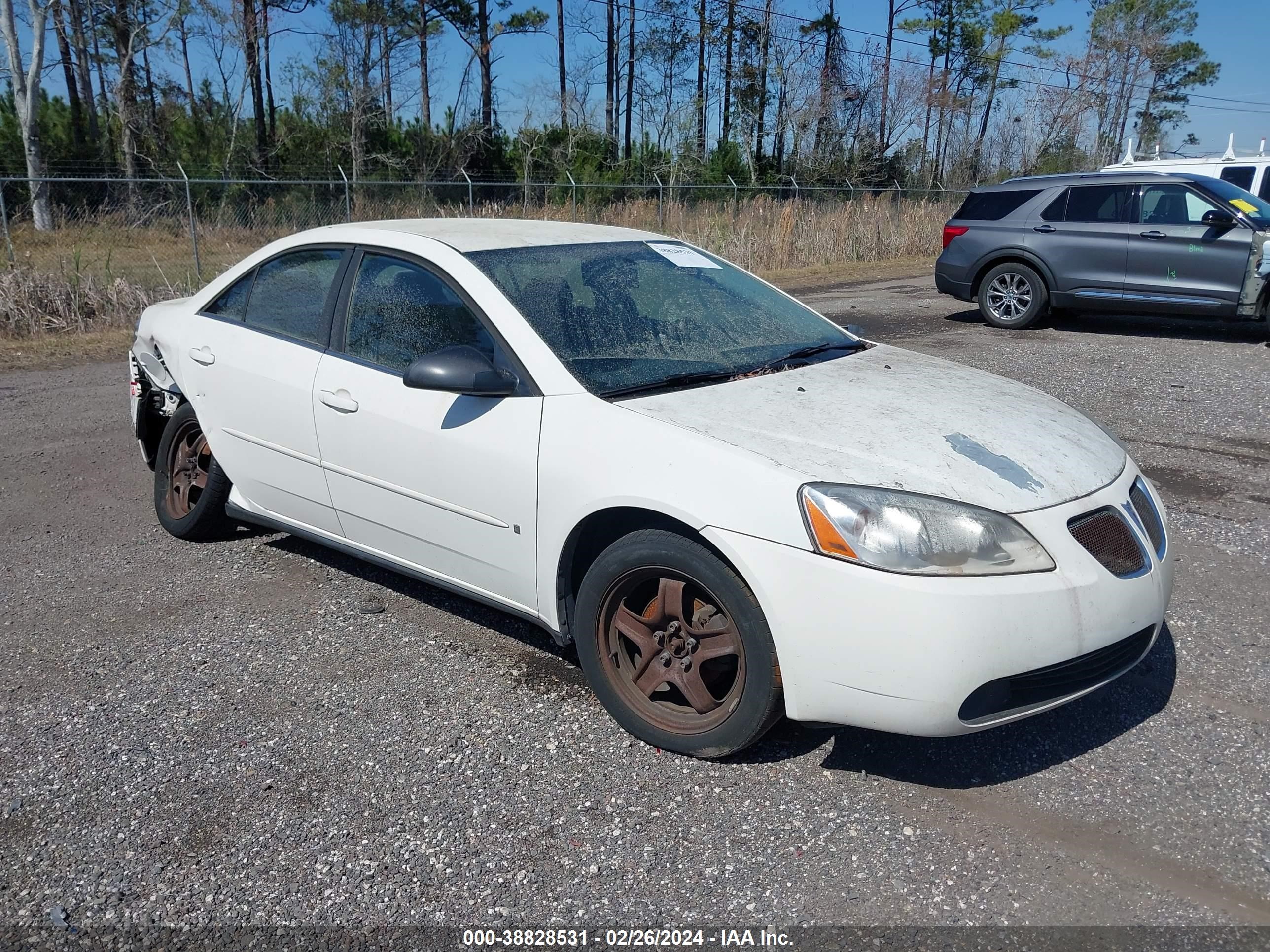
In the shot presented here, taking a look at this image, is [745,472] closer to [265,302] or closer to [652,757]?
[652,757]

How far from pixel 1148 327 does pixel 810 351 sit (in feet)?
33.1

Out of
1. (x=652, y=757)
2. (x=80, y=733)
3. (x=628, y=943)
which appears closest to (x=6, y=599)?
(x=80, y=733)

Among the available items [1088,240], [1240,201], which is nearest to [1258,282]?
[1240,201]

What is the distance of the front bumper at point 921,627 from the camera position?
8.84 feet

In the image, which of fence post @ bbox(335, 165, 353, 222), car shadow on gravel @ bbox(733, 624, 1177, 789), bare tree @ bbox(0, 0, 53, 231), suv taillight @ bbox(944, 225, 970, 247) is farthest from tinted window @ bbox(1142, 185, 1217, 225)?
bare tree @ bbox(0, 0, 53, 231)

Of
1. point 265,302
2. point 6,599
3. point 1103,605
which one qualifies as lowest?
point 6,599

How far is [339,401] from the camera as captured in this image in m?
3.92

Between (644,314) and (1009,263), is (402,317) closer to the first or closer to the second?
(644,314)

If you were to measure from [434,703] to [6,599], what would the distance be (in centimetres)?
227

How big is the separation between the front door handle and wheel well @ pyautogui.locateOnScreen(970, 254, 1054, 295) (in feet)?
32.5

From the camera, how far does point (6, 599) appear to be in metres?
4.48

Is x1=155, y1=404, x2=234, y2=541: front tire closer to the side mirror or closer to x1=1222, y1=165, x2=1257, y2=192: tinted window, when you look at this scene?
the side mirror

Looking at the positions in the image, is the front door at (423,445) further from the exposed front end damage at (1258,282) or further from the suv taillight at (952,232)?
the suv taillight at (952,232)

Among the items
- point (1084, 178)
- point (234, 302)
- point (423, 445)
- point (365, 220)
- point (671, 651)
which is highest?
point (1084, 178)
